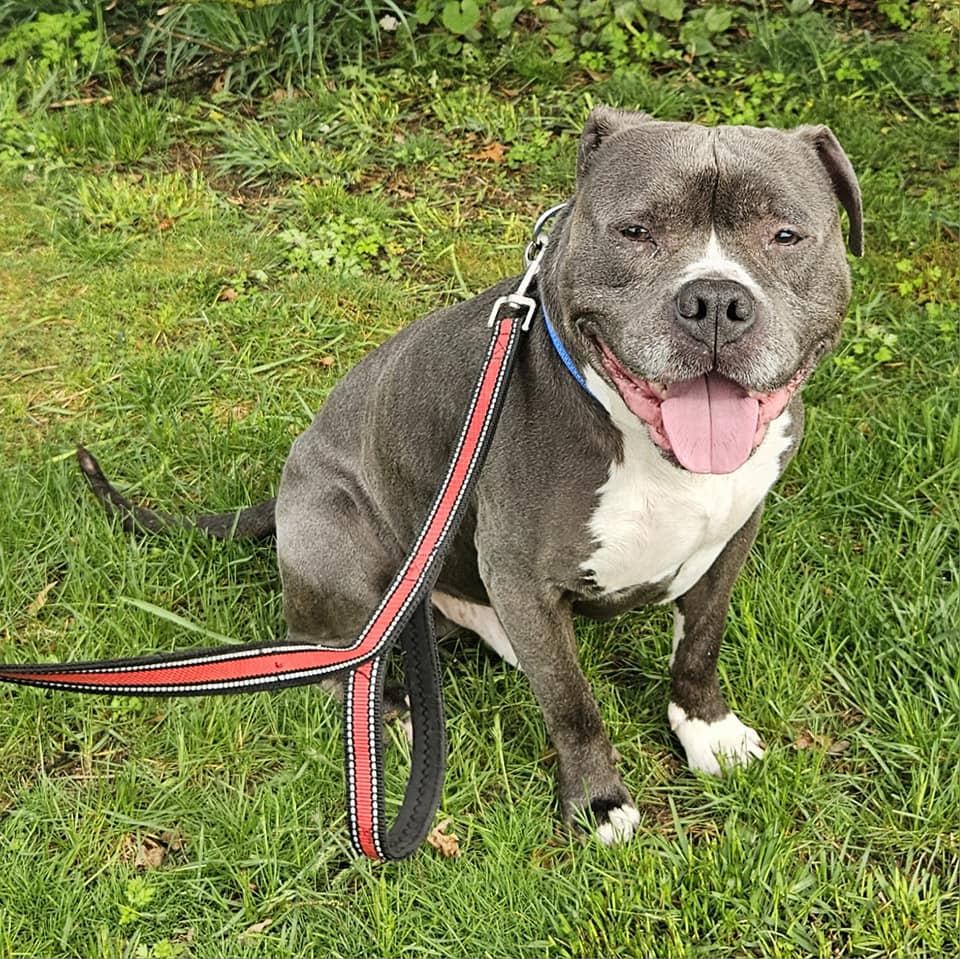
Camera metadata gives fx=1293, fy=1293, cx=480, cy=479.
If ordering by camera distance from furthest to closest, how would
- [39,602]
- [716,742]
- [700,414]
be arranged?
[39,602], [716,742], [700,414]

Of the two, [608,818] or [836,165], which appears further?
[608,818]

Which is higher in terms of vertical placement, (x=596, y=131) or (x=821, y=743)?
(x=596, y=131)

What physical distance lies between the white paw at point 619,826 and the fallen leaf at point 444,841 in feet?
1.11

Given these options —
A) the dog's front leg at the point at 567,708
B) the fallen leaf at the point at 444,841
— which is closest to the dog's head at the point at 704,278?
the dog's front leg at the point at 567,708

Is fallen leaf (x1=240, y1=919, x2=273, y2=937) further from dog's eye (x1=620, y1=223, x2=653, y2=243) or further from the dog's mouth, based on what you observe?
dog's eye (x1=620, y1=223, x2=653, y2=243)

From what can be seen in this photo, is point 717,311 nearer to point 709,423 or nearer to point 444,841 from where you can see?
point 709,423

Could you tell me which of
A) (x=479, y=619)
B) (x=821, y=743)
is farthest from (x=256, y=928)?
(x=821, y=743)

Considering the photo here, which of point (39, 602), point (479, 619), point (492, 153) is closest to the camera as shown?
point (479, 619)

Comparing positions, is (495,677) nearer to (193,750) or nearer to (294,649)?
(193,750)

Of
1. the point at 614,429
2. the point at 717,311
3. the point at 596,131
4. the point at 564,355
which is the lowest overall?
the point at 614,429

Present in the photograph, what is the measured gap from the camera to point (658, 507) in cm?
272

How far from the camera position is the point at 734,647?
3465 millimetres

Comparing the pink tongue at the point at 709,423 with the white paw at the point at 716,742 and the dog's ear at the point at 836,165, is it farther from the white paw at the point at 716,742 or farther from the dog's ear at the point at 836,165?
the white paw at the point at 716,742

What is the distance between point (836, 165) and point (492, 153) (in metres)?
3.10
